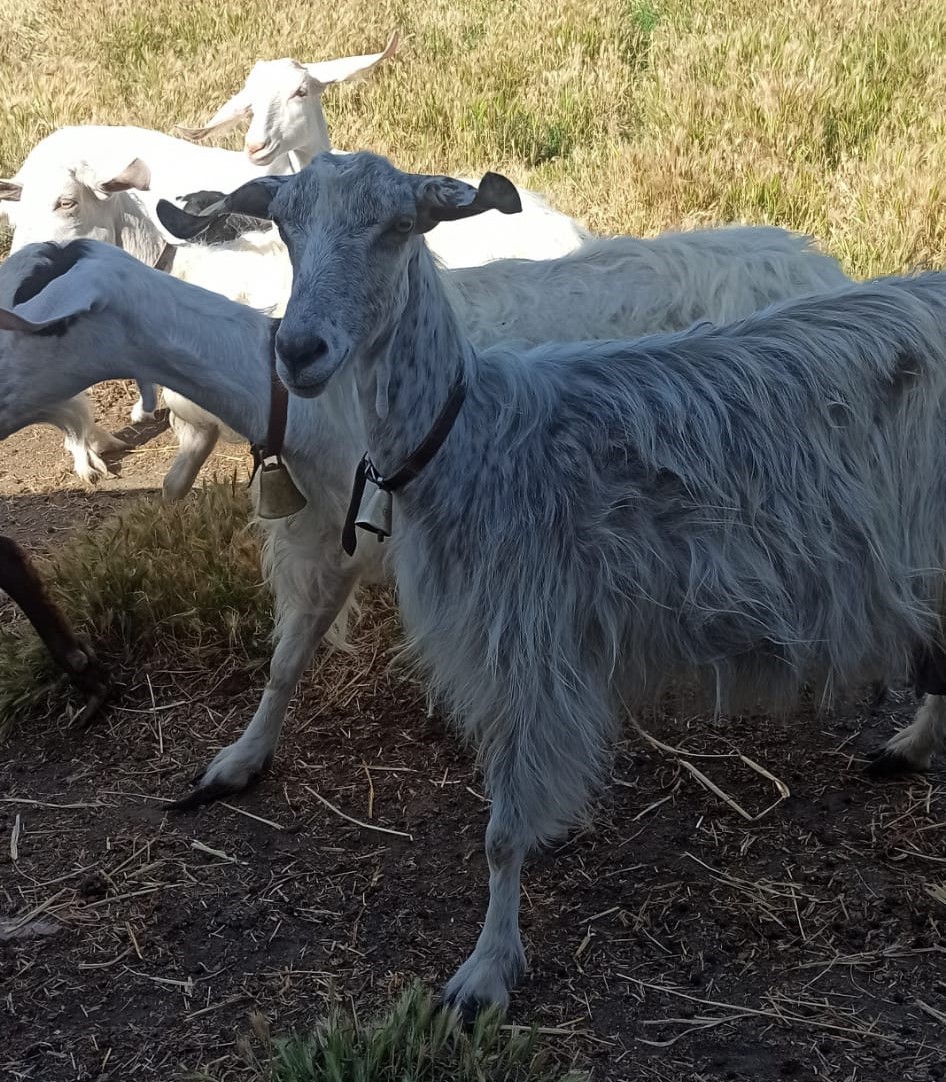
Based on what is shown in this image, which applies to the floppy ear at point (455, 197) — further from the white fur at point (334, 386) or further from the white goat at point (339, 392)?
the white goat at point (339, 392)

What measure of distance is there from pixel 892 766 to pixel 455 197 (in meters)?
2.11

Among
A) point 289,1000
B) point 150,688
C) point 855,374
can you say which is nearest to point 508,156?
point 150,688

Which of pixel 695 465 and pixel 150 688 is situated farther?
pixel 150 688

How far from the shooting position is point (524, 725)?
105 inches

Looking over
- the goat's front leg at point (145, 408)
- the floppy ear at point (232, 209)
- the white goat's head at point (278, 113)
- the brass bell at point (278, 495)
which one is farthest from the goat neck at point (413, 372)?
the goat's front leg at point (145, 408)

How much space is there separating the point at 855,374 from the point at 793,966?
1396 millimetres

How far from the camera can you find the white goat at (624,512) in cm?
262

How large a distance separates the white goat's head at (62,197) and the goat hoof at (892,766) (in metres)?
4.01

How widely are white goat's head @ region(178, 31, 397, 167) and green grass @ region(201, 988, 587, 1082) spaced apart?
4.38 metres

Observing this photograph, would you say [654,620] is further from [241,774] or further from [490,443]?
[241,774]

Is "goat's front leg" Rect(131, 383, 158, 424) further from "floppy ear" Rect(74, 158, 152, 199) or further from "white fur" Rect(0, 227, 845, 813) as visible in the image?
"white fur" Rect(0, 227, 845, 813)

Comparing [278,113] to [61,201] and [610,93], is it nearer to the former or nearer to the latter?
[61,201]

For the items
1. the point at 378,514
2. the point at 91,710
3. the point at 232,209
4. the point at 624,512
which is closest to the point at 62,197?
the point at 91,710

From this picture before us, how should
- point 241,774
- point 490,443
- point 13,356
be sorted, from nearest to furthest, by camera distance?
point 490,443, point 13,356, point 241,774
